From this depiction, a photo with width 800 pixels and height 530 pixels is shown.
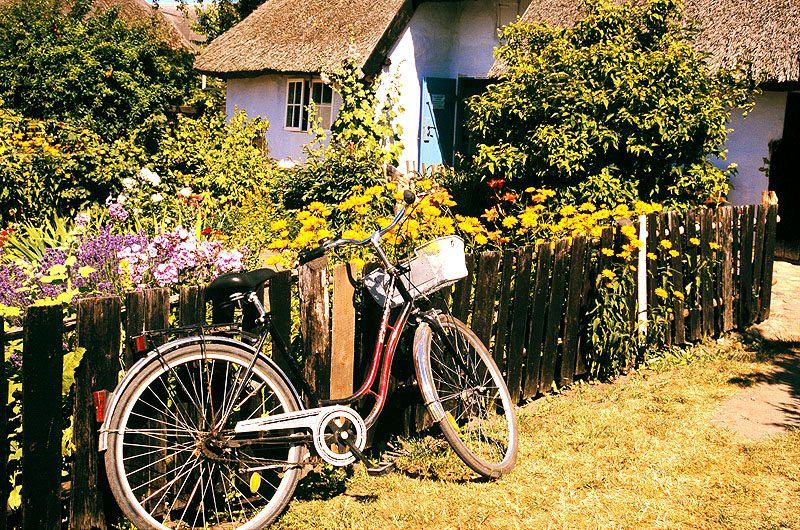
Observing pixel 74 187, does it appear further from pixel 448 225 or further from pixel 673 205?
pixel 673 205

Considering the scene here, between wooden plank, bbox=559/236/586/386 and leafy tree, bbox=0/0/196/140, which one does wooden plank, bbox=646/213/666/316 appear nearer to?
wooden plank, bbox=559/236/586/386

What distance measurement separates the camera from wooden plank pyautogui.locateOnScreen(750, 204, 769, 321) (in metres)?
6.67

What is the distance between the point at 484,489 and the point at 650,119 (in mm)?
4262

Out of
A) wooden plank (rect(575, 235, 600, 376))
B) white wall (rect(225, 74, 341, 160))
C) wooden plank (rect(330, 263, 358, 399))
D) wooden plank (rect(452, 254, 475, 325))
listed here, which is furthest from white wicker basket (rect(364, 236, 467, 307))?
white wall (rect(225, 74, 341, 160))

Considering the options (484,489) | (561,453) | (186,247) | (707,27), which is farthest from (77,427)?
(707,27)

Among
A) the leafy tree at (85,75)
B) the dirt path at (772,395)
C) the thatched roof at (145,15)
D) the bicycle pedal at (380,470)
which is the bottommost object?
the bicycle pedal at (380,470)

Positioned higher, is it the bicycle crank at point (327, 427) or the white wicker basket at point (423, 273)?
the white wicker basket at point (423, 273)

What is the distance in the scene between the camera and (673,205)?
22.6ft

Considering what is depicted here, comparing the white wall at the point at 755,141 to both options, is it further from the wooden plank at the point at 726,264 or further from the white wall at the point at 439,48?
the white wall at the point at 439,48

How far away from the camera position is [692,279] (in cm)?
603

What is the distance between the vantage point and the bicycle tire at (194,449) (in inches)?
115

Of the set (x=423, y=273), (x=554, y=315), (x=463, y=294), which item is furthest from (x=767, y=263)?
(x=423, y=273)

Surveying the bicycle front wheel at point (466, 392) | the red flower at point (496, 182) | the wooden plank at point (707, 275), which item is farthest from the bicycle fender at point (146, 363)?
the red flower at point (496, 182)

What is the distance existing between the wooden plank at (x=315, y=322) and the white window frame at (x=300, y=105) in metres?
11.8
